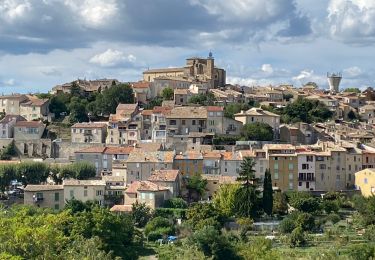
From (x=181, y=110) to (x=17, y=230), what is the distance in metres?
32.9

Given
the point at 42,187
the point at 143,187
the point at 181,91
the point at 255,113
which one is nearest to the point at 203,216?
the point at 143,187

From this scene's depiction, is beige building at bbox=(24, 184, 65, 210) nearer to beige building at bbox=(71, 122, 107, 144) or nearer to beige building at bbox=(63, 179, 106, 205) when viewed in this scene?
beige building at bbox=(63, 179, 106, 205)

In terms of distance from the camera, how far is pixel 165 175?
159 feet

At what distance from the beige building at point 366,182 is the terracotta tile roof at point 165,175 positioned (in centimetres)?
1250

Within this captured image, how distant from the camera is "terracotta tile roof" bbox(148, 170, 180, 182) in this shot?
48000mm

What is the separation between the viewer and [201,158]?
52000 mm

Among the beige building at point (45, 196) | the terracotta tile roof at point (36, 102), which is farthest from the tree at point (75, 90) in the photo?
the beige building at point (45, 196)

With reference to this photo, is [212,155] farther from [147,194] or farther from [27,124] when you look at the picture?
[27,124]

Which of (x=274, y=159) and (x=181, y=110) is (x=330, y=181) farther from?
(x=181, y=110)

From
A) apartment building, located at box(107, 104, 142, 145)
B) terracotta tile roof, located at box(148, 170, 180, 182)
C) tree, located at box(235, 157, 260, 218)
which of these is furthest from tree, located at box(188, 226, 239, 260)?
apartment building, located at box(107, 104, 142, 145)

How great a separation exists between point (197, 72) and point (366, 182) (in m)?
33.0

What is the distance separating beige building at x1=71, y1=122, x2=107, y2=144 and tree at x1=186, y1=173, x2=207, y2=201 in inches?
500

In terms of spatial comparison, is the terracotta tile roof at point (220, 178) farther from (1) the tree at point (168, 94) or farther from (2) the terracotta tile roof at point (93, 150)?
(1) the tree at point (168, 94)

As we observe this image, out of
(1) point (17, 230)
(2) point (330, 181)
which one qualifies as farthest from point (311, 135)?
(1) point (17, 230)
